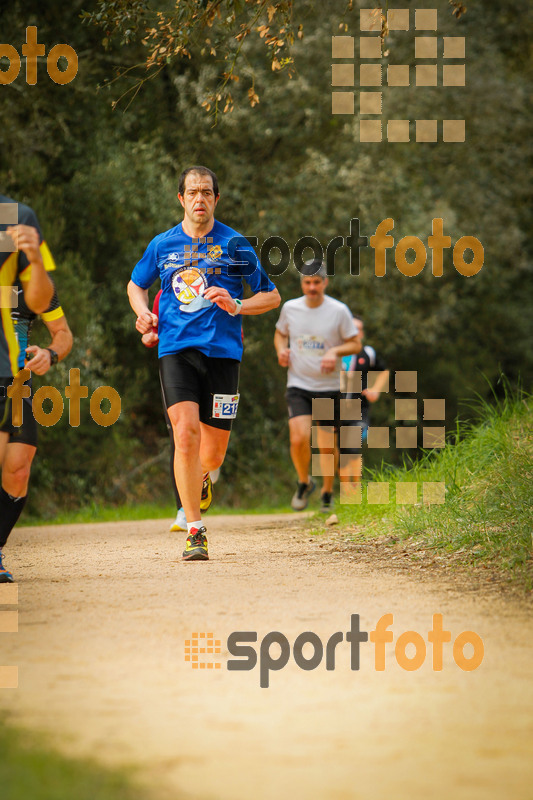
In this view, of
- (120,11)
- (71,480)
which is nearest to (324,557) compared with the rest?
(120,11)

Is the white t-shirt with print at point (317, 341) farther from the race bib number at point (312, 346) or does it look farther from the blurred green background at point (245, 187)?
the blurred green background at point (245, 187)

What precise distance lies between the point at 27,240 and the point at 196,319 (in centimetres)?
210

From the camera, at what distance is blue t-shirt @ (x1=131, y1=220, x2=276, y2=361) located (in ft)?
22.9

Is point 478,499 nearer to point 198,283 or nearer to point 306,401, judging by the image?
point 198,283

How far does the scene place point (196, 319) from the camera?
22.9 ft

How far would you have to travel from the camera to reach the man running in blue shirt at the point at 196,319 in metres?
6.85

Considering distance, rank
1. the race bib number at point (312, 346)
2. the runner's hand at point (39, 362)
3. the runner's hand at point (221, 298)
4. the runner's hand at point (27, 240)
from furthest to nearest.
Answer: the race bib number at point (312, 346) < the runner's hand at point (221, 298) < the runner's hand at point (39, 362) < the runner's hand at point (27, 240)

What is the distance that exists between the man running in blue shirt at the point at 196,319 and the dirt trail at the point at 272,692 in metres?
0.94

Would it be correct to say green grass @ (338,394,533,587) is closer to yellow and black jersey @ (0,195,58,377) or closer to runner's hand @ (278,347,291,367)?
runner's hand @ (278,347,291,367)

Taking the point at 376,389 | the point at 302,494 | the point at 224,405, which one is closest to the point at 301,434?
the point at 302,494

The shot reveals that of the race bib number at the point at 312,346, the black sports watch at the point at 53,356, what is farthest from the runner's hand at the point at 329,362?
the black sports watch at the point at 53,356

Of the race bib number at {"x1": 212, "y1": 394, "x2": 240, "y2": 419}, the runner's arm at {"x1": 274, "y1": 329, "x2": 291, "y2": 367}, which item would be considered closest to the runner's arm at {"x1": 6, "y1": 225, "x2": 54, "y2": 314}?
the race bib number at {"x1": 212, "y1": 394, "x2": 240, "y2": 419}

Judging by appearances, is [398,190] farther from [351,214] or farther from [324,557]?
[324,557]

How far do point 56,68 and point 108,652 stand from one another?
1246cm
